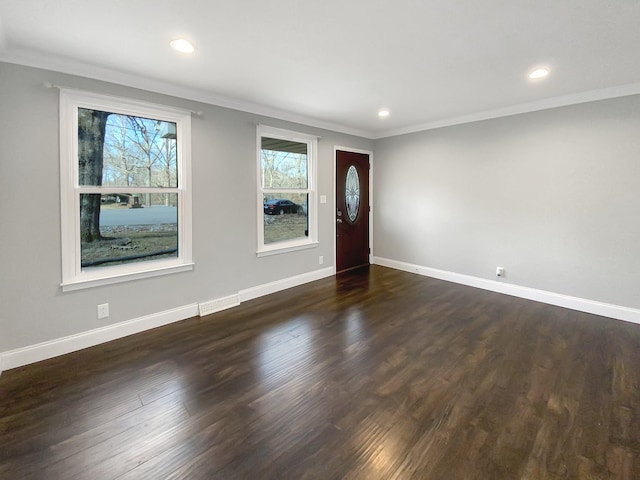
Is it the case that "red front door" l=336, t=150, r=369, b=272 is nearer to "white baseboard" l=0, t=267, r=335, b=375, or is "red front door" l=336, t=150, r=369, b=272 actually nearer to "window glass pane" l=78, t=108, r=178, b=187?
"white baseboard" l=0, t=267, r=335, b=375

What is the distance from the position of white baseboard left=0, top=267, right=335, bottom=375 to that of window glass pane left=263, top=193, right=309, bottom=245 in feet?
2.42

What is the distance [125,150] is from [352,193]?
3.66m

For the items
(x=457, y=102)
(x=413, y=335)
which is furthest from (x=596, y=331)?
(x=457, y=102)

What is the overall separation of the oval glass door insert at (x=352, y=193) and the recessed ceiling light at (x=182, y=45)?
345 cm

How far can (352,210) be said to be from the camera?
5.72 m

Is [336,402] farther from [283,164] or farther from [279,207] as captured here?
[283,164]

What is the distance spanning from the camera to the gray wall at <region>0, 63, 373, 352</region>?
2.47 metres

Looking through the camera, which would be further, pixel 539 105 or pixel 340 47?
pixel 539 105

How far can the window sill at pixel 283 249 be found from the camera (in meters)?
4.25

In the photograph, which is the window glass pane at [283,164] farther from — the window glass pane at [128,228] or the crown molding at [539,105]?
the crown molding at [539,105]

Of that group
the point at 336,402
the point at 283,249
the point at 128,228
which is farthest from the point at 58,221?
the point at 336,402

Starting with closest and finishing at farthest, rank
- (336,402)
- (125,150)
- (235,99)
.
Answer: (336,402) < (125,150) < (235,99)

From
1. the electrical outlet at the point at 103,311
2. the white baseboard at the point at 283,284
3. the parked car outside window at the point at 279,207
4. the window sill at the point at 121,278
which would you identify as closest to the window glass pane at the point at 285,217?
the parked car outside window at the point at 279,207

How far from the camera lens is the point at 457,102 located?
12.8ft
